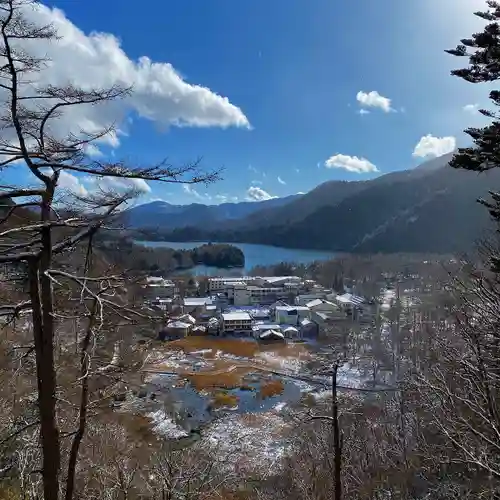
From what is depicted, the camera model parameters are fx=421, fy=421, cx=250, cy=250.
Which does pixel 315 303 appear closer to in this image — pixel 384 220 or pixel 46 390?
pixel 46 390

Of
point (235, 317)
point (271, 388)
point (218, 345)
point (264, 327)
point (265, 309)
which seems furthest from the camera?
point (265, 309)

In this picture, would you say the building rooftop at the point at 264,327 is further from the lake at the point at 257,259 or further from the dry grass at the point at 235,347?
the lake at the point at 257,259

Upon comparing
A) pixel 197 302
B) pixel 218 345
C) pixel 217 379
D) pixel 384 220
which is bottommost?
pixel 218 345

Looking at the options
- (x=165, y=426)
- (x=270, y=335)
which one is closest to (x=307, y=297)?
(x=270, y=335)

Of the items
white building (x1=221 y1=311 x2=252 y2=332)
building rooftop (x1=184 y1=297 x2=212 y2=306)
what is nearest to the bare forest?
white building (x1=221 y1=311 x2=252 y2=332)

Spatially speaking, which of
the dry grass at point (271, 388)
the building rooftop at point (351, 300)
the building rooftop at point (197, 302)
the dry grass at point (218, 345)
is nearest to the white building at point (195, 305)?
the building rooftop at point (197, 302)

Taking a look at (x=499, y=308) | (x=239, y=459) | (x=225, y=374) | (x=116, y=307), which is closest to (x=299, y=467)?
(x=239, y=459)
